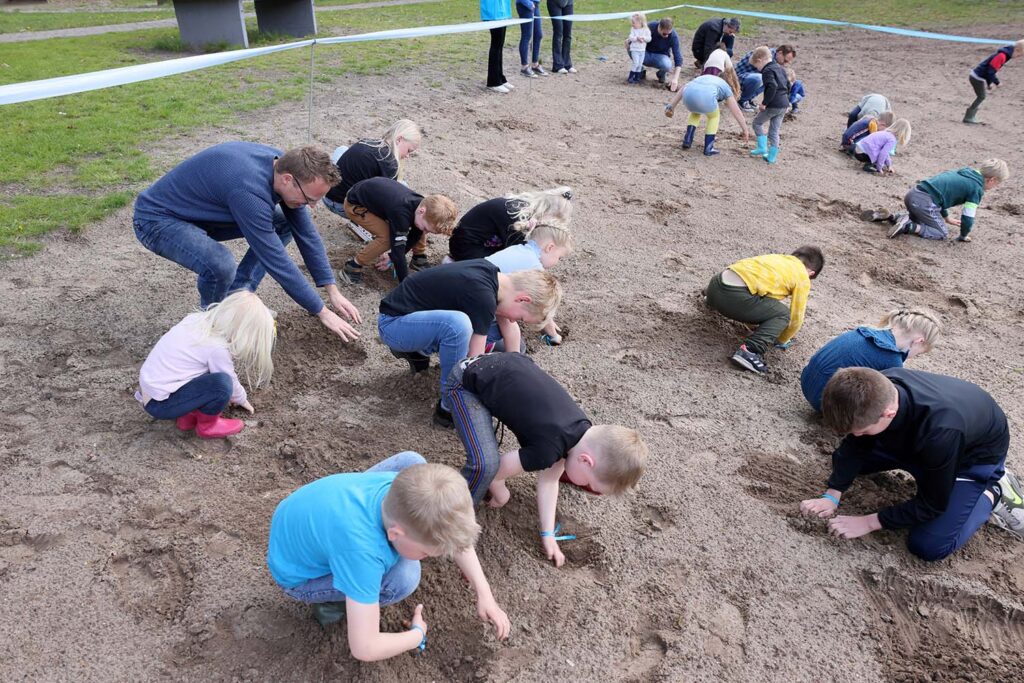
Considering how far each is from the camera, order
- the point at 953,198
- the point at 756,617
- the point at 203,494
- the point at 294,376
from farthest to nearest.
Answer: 1. the point at 953,198
2. the point at 294,376
3. the point at 203,494
4. the point at 756,617

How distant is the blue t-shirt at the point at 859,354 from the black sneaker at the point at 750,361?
500mm

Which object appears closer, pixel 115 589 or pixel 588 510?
pixel 115 589

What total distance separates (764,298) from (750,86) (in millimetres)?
7477

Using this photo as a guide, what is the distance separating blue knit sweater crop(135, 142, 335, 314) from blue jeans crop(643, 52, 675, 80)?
9.55 meters

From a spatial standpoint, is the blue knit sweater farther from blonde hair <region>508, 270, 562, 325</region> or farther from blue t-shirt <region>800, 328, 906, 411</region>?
blue t-shirt <region>800, 328, 906, 411</region>

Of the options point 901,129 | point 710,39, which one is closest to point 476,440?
point 901,129

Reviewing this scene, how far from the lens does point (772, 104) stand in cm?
855

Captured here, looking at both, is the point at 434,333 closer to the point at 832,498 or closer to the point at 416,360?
the point at 416,360

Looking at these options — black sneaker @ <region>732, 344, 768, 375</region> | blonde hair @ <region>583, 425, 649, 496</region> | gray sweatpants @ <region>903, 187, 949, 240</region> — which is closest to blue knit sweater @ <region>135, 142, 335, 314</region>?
blonde hair @ <region>583, 425, 649, 496</region>

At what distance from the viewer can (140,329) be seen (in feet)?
14.9

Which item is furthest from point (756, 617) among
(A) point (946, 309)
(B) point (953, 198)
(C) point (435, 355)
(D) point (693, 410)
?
(B) point (953, 198)

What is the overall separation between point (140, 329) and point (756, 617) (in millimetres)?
3995

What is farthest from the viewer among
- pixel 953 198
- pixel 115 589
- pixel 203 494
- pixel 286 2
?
pixel 286 2

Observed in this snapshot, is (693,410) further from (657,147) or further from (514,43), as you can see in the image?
(514,43)
